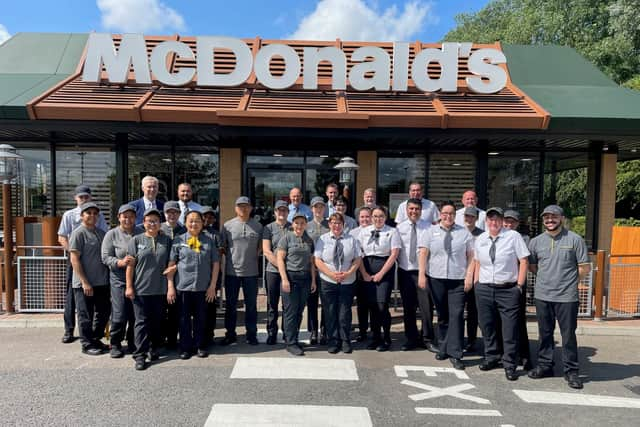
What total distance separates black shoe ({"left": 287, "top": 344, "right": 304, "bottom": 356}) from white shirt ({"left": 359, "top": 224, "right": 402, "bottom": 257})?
1469mm

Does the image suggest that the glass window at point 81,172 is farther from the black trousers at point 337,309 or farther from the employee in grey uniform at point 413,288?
the employee in grey uniform at point 413,288

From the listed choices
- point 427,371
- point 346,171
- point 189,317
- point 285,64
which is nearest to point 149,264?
point 189,317

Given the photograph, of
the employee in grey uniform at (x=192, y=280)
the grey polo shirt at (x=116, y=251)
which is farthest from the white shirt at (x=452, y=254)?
the grey polo shirt at (x=116, y=251)

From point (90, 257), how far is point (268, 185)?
554 centimetres

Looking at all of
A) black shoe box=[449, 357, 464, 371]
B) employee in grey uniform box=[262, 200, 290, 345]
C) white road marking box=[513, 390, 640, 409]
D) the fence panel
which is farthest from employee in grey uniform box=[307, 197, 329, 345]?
the fence panel

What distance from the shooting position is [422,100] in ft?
28.2

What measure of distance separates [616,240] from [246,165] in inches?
304

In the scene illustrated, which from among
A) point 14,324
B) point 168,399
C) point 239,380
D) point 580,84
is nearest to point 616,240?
point 580,84

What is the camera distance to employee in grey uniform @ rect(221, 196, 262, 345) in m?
5.47

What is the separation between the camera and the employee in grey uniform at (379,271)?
548 centimetres

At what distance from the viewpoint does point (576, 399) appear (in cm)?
423

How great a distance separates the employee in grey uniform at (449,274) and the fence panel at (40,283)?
18.7 ft

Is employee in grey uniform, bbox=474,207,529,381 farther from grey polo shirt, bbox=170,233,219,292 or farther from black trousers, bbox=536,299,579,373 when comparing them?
grey polo shirt, bbox=170,233,219,292

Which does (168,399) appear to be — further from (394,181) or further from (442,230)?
(394,181)
